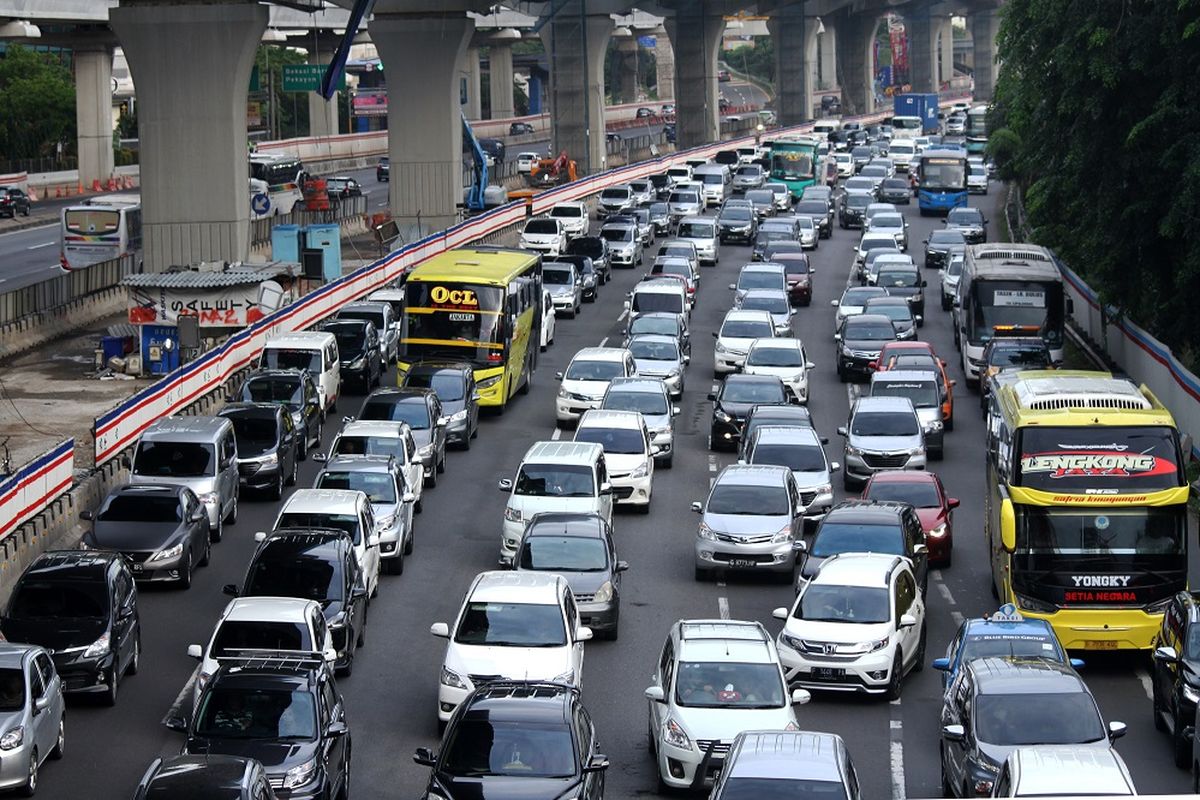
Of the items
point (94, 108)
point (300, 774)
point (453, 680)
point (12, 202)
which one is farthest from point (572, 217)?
point (300, 774)

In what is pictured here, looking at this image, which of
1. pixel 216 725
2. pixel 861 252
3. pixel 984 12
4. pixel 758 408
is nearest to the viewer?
pixel 216 725

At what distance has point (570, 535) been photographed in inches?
1069

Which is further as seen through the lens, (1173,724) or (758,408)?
(758,408)

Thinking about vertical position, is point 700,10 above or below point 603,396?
above

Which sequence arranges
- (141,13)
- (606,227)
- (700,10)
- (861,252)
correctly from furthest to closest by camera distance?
1. (700,10)
2. (606,227)
3. (861,252)
4. (141,13)

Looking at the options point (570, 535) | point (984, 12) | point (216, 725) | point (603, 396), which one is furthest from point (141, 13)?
point (984, 12)

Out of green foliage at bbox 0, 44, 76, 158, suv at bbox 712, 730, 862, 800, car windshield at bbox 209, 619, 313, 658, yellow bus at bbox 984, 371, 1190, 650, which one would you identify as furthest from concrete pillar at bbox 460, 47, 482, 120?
suv at bbox 712, 730, 862, 800

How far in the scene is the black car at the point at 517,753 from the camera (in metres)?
17.4

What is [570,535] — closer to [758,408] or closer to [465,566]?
[465,566]

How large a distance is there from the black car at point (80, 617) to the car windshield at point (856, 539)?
9.68 m

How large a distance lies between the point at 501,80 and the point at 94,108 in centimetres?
6766

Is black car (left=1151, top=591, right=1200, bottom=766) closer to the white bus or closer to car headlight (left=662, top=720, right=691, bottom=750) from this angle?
car headlight (left=662, top=720, right=691, bottom=750)

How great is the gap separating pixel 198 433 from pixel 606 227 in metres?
37.6

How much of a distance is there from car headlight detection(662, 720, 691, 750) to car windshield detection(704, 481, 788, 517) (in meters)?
9.84
